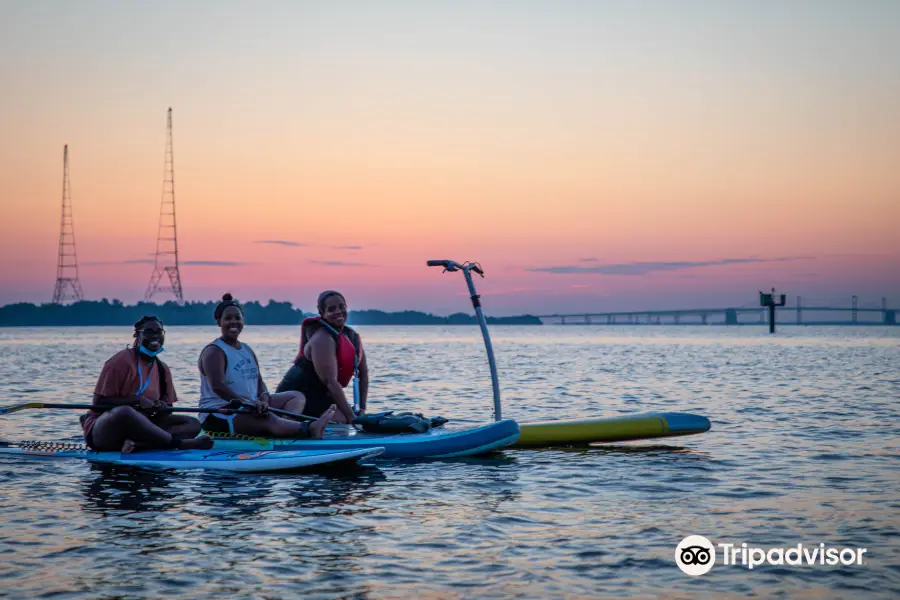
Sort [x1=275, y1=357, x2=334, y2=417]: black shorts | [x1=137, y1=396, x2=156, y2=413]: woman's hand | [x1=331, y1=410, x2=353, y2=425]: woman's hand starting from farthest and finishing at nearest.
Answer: [x1=331, y1=410, x2=353, y2=425]: woman's hand → [x1=275, y1=357, x2=334, y2=417]: black shorts → [x1=137, y1=396, x2=156, y2=413]: woman's hand

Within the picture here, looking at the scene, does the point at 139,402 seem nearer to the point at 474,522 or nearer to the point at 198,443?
the point at 198,443

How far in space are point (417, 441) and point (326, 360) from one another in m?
1.46

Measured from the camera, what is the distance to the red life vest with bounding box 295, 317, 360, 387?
10828 millimetres

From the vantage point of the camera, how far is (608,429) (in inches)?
486

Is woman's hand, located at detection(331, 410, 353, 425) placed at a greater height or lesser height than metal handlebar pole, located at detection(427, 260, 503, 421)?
lesser

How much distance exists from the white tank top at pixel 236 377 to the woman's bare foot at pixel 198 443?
38 cm

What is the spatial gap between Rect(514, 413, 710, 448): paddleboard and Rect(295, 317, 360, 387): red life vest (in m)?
2.56

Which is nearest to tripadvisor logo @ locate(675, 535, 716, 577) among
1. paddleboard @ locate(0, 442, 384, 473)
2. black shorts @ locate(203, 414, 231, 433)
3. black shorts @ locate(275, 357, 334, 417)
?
paddleboard @ locate(0, 442, 384, 473)

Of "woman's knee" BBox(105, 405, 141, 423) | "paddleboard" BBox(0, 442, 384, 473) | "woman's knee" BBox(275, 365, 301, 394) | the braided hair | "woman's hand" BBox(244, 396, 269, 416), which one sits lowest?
"paddleboard" BBox(0, 442, 384, 473)

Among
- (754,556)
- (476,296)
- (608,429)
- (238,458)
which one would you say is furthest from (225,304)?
(754,556)

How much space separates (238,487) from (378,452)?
5.07 feet

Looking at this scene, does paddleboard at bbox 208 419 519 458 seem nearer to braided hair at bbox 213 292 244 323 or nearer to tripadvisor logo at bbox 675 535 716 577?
braided hair at bbox 213 292 244 323

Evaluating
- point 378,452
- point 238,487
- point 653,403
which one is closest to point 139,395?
point 238,487

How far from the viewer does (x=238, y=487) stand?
951 cm
